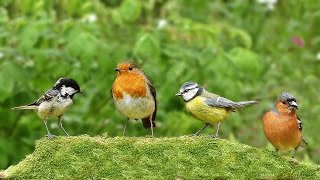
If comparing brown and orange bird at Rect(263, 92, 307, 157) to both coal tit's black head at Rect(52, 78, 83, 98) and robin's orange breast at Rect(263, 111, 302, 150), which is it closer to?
robin's orange breast at Rect(263, 111, 302, 150)

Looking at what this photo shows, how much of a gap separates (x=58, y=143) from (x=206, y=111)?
106cm

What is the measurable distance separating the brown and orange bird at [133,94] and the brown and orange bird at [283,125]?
3.06 ft

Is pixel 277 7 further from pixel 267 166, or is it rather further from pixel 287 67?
pixel 267 166

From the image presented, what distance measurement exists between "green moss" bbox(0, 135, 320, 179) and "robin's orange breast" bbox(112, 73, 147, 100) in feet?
2.25

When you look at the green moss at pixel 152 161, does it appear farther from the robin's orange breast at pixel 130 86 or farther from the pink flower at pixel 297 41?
the pink flower at pixel 297 41

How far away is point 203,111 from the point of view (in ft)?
17.4

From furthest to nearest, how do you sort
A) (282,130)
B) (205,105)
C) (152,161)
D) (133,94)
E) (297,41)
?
(297,41), (133,94), (205,105), (282,130), (152,161)

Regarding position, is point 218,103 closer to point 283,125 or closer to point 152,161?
point 283,125

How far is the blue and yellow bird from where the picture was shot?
5298mm

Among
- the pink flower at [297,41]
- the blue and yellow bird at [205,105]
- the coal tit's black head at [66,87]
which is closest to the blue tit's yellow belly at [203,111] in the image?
the blue and yellow bird at [205,105]

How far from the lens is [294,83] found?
37.4ft

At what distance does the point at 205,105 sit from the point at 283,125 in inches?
21.3

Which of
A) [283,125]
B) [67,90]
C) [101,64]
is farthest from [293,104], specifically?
[101,64]

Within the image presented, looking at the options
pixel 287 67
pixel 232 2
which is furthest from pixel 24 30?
pixel 232 2
